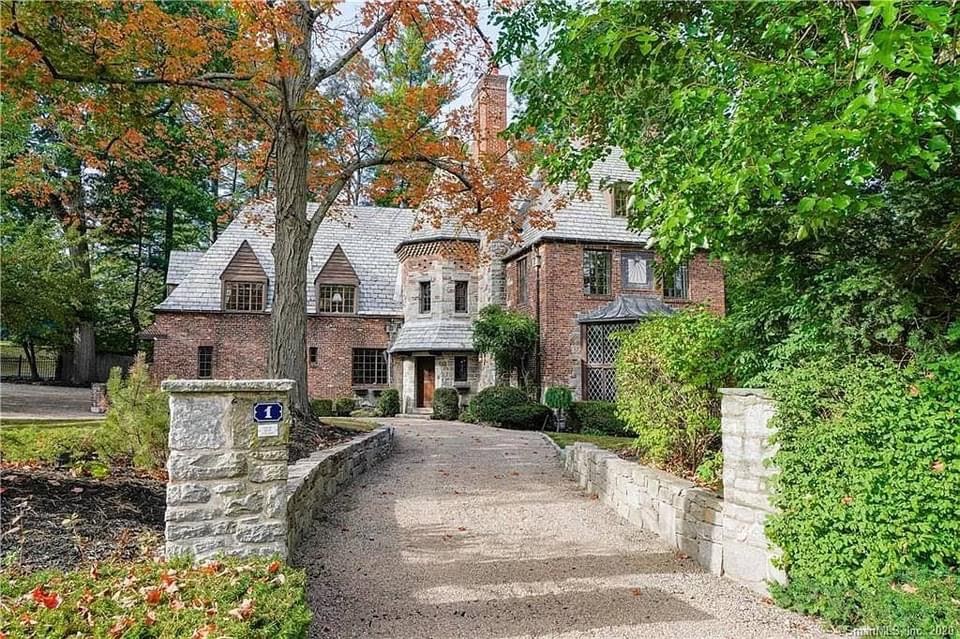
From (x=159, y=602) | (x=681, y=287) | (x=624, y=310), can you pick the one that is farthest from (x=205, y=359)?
(x=159, y=602)

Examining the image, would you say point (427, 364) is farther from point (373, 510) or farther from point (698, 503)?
point (698, 503)

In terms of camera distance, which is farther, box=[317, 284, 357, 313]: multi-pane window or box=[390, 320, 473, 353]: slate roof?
box=[317, 284, 357, 313]: multi-pane window

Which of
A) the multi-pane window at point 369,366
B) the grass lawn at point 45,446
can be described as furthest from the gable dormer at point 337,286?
the grass lawn at point 45,446

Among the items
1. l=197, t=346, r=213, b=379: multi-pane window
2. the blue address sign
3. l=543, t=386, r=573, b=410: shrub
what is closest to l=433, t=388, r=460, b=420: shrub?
l=543, t=386, r=573, b=410: shrub

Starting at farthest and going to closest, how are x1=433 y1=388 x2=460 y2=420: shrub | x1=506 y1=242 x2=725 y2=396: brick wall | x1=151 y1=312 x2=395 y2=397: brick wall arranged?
1. x1=151 y1=312 x2=395 y2=397: brick wall
2. x1=433 y1=388 x2=460 y2=420: shrub
3. x1=506 y1=242 x2=725 y2=396: brick wall

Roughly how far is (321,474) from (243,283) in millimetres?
17637

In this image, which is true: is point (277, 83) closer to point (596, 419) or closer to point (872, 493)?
point (872, 493)

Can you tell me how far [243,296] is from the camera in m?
22.7

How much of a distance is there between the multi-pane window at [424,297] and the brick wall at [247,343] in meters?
2.13

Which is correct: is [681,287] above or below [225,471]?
above

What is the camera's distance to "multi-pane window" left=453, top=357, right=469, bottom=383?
21.1 metres

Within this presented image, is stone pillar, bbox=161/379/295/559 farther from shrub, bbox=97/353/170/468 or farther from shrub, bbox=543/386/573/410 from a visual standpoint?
shrub, bbox=543/386/573/410

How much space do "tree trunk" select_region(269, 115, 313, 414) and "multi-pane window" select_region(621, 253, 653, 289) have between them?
38.7 ft

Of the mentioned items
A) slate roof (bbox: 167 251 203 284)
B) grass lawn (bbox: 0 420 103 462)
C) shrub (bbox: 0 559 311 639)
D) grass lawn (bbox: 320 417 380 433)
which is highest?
slate roof (bbox: 167 251 203 284)
